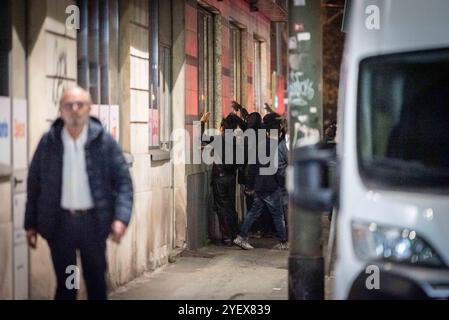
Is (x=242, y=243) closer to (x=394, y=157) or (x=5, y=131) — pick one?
(x=5, y=131)

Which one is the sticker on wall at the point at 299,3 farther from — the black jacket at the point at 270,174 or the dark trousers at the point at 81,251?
the black jacket at the point at 270,174

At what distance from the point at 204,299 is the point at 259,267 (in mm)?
2296

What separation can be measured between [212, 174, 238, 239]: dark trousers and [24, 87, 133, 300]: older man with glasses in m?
5.83

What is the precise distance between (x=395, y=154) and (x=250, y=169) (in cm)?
650

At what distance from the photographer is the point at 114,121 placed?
30.9 feet

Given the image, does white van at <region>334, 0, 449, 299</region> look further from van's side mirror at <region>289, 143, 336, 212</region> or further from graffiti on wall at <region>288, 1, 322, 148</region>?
graffiti on wall at <region>288, 1, 322, 148</region>

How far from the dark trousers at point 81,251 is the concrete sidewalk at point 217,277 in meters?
1.84

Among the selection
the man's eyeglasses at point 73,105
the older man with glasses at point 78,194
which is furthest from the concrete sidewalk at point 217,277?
the man's eyeglasses at point 73,105

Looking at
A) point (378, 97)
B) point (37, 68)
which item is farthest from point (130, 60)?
point (378, 97)

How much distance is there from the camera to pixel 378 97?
659cm

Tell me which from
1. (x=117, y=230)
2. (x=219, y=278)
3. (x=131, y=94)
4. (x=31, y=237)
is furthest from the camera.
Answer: (x=219, y=278)

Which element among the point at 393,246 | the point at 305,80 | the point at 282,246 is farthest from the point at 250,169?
the point at 393,246

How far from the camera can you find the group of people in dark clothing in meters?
12.7

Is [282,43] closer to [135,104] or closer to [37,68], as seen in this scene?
[135,104]
